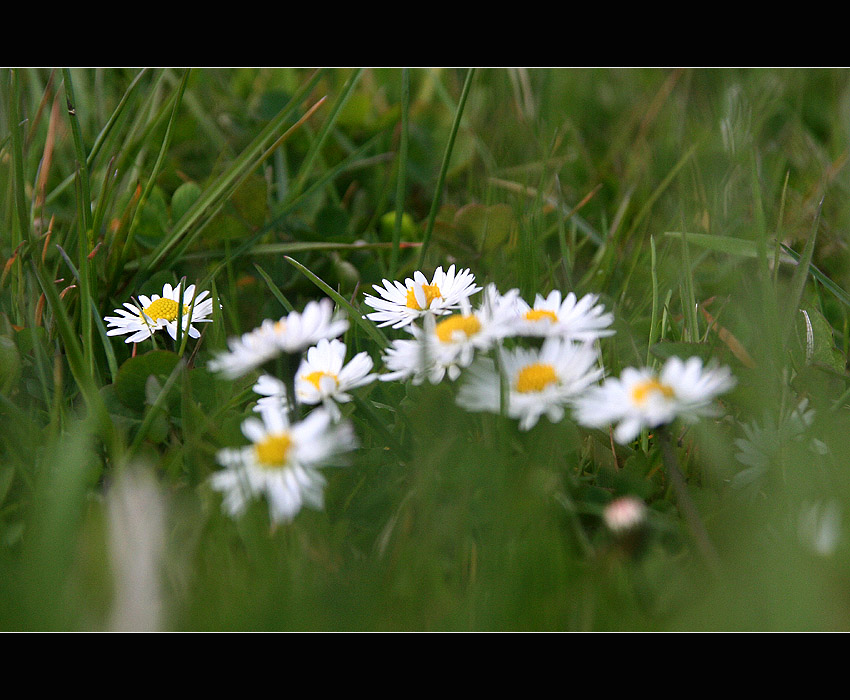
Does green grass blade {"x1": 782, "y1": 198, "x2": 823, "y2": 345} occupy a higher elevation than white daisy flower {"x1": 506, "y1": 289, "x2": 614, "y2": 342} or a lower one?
higher

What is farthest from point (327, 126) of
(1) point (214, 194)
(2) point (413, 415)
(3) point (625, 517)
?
(3) point (625, 517)

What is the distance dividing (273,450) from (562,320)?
13.0 inches

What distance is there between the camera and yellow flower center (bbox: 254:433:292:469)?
677mm

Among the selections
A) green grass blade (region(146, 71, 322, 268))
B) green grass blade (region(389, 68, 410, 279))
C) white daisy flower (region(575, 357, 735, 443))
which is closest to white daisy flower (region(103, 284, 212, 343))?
green grass blade (region(146, 71, 322, 268))

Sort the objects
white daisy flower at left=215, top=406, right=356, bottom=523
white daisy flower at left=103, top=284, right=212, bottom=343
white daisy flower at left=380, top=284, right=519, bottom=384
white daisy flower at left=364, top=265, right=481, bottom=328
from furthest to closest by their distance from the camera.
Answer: white daisy flower at left=103, top=284, right=212, bottom=343, white daisy flower at left=364, top=265, right=481, bottom=328, white daisy flower at left=380, top=284, right=519, bottom=384, white daisy flower at left=215, top=406, right=356, bottom=523

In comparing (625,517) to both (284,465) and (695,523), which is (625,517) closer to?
(695,523)

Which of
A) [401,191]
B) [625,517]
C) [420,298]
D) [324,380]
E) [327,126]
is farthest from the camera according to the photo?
[327,126]

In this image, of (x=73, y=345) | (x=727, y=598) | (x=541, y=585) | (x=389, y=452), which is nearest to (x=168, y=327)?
(x=73, y=345)

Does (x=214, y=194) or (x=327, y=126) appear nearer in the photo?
(x=214, y=194)

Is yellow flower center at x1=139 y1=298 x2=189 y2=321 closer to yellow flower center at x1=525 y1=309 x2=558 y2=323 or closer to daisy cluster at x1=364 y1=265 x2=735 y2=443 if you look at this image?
daisy cluster at x1=364 y1=265 x2=735 y2=443

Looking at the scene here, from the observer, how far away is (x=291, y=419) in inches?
30.1

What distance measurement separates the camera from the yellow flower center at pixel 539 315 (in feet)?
2.70

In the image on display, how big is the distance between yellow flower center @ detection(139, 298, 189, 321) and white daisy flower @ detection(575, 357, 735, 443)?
0.57m

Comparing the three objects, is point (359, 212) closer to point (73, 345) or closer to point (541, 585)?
point (73, 345)
